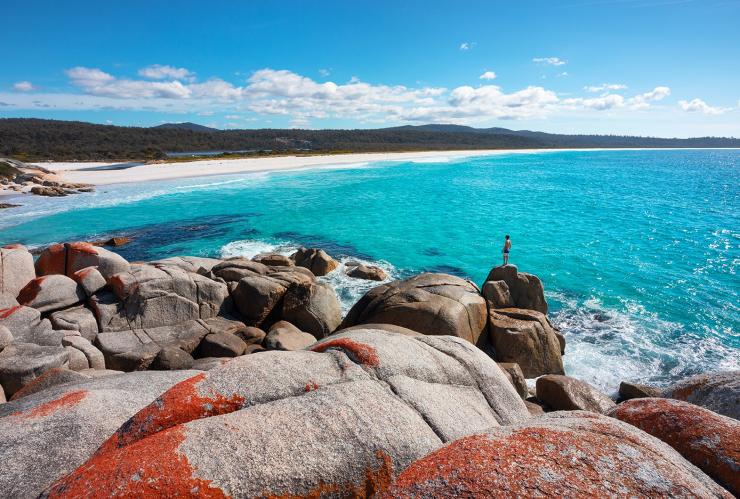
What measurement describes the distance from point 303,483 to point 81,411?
3505 millimetres

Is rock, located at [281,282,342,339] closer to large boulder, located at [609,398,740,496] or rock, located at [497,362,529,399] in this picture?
rock, located at [497,362,529,399]

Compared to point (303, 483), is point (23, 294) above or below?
below

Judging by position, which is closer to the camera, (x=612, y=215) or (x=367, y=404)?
(x=367, y=404)

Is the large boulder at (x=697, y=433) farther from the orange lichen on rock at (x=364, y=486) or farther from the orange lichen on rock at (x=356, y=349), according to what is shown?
the orange lichen on rock at (x=356, y=349)

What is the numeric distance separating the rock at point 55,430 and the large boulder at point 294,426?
1.16 meters

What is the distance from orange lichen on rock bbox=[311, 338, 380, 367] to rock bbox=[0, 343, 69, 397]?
787 centimetres

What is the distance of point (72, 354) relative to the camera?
1121 centimetres

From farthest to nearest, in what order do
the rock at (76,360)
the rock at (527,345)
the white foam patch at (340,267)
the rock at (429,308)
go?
the white foam patch at (340,267)
the rock at (527,345)
the rock at (429,308)
the rock at (76,360)

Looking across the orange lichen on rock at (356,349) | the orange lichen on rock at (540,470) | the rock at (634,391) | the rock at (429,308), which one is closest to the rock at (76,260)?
the rock at (429,308)

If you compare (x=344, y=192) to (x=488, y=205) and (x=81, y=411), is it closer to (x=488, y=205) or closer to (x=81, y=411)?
(x=488, y=205)

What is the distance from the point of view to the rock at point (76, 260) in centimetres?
1636

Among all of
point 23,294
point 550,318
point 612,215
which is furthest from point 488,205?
point 23,294

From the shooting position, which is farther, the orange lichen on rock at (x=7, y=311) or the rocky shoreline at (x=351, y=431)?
the orange lichen on rock at (x=7, y=311)

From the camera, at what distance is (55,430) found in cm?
478
